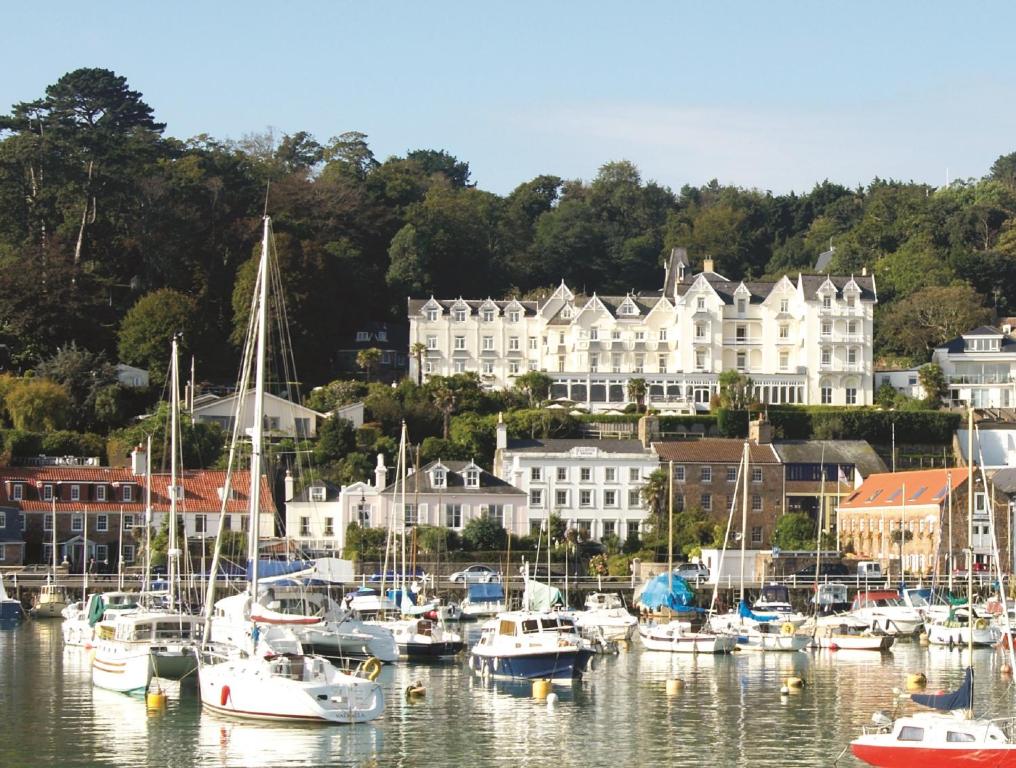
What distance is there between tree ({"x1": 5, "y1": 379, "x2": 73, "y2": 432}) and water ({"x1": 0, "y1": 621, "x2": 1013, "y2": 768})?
3832cm

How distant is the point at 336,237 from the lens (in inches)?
5118

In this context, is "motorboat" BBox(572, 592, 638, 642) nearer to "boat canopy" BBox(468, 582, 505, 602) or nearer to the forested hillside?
"boat canopy" BBox(468, 582, 505, 602)

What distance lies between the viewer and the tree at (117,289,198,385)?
355 feet

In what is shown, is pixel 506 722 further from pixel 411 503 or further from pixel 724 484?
pixel 724 484

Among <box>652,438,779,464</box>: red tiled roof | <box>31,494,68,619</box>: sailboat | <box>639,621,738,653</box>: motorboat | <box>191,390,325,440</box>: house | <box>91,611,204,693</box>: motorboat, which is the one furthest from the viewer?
<box>191,390,325,440</box>: house

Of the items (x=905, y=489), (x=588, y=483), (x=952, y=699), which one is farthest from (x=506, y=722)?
(x=588, y=483)

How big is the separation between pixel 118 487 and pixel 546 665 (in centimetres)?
A: 4145

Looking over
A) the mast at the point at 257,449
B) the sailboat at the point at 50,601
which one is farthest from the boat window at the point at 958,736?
the sailboat at the point at 50,601

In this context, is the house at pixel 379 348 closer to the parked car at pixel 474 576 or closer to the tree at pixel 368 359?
the tree at pixel 368 359

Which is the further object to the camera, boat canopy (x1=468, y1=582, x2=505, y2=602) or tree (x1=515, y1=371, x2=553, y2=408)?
tree (x1=515, y1=371, x2=553, y2=408)

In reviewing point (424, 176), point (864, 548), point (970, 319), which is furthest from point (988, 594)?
point (424, 176)

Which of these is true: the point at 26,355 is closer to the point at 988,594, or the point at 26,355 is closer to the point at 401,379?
the point at 401,379

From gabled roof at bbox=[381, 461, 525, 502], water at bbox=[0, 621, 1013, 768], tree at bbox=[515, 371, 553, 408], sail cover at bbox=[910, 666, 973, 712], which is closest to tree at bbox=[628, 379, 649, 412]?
tree at bbox=[515, 371, 553, 408]

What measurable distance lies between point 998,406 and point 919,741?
276ft
